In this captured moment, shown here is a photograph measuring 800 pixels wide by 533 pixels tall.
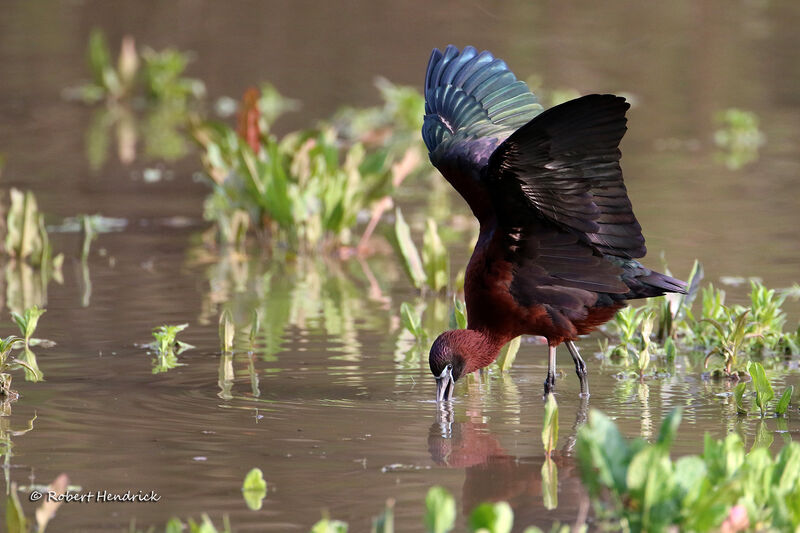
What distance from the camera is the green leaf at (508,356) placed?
5.97 metres

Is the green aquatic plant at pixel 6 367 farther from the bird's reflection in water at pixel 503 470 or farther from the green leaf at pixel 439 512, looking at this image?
the green leaf at pixel 439 512

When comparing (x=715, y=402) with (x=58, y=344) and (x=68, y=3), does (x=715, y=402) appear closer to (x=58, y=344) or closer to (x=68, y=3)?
(x=58, y=344)

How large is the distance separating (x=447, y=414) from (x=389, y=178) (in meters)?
3.63

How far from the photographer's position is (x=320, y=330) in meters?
6.78

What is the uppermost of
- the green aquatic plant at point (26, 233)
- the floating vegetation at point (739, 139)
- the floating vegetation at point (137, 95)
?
the floating vegetation at point (137, 95)

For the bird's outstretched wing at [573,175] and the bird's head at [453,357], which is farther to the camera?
the bird's head at [453,357]

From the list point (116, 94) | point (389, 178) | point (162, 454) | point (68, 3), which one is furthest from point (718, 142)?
point (68, 3)

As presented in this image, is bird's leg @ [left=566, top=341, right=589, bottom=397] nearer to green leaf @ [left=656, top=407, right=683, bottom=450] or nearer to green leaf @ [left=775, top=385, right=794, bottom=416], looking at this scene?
green leaf @ [left=775, top=385, right=794, bottom=416]

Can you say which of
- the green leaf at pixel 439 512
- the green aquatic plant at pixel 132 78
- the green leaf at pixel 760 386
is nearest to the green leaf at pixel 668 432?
the green leaf at pixel 439 512

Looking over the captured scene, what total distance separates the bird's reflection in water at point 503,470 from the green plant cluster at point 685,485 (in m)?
0.38

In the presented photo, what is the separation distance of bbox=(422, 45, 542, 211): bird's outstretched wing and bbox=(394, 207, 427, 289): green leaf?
931 mm

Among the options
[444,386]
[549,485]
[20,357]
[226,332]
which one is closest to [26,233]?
[20,357]

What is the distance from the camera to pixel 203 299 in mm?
7449

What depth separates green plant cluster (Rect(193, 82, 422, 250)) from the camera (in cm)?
830
